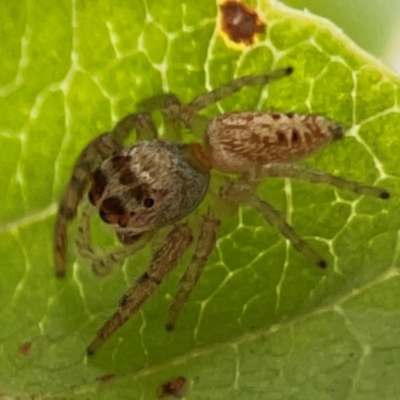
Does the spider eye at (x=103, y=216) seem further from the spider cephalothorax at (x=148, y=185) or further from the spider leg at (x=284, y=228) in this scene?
the spider leg at (x=284, y=228)

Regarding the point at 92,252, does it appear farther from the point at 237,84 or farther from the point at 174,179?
the point at 237,84

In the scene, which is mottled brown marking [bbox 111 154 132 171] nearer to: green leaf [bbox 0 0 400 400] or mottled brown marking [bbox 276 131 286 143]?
green leaf [bbox 0 0 400 400]

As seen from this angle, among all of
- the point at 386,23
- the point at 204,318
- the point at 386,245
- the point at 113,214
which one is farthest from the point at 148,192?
the point at 386,23

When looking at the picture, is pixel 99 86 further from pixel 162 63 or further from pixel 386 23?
pixel 386 23

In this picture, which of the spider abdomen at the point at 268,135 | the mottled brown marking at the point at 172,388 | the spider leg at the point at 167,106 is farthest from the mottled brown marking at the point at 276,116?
the mottled brown marking at the point at 172,388

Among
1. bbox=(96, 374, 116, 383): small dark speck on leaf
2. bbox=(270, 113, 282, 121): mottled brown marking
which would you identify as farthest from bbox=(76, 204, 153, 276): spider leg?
bbox=(270, 113, 282, 121): mottled brown marking

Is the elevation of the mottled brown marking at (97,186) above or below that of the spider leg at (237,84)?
below


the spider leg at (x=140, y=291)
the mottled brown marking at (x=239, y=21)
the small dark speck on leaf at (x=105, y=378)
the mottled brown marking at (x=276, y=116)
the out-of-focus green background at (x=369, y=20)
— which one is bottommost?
the small dark speck on leaf at (x=105, y=378)
